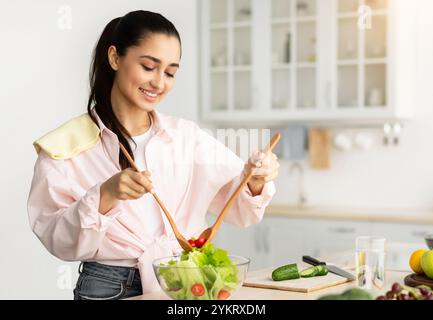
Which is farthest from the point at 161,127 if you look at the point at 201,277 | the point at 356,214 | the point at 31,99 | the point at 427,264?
the point at 356,214

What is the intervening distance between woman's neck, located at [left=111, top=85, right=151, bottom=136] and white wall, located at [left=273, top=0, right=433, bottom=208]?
8.58 feet

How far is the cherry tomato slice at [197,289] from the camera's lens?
1289mm


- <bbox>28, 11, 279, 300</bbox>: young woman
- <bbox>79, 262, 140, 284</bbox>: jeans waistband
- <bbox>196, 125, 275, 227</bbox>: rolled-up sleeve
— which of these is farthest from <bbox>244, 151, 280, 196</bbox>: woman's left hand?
<bbox>79, 262, 140, 284</bbox>: jeans waistband

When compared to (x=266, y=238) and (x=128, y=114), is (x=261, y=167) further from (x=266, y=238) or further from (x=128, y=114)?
(x=266, y=238)

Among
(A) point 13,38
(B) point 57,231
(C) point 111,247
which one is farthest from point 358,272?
(A) point 13,38

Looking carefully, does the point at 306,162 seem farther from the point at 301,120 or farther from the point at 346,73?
the point at 346,73

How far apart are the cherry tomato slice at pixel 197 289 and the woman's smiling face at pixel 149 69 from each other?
1.96ft

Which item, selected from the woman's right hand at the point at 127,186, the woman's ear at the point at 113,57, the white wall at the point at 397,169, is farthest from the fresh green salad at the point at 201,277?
the white wall at the point at 397,169

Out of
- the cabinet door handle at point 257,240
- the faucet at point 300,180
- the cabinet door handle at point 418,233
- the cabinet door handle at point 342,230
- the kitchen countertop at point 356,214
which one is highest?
the faucet at point 300,180

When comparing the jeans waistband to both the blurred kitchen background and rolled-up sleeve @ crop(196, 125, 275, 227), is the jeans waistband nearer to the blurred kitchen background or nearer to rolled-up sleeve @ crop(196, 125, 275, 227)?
rolled-up sleeve @ crop(196, 125, 275, 227)

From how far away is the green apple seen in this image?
164cm

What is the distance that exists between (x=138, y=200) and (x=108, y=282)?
0.72ft

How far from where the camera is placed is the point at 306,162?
173 inches

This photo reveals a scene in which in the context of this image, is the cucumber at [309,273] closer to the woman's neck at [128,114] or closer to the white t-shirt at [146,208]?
the white t-shirt at [146,208]
